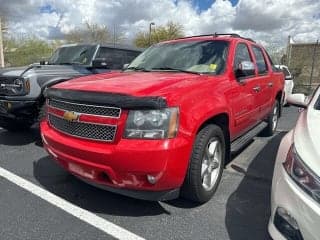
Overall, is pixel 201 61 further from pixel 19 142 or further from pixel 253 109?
pixel 19 142

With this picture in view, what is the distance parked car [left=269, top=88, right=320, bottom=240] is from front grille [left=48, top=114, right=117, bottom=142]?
142 centimetres

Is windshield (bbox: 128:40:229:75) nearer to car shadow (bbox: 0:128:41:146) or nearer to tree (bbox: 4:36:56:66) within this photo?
car shadow (bbox: 0:128:41:146)

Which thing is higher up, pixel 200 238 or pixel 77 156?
pixel 77 156

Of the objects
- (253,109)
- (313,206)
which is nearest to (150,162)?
(313,206)

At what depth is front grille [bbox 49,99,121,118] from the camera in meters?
3.01

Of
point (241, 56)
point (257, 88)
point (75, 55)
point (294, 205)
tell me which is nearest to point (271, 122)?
point (257, 88)

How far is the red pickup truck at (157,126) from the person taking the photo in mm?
2895

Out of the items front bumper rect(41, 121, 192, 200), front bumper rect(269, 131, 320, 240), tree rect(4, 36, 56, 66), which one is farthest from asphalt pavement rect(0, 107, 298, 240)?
tree rect(4, 36, 56, 66)

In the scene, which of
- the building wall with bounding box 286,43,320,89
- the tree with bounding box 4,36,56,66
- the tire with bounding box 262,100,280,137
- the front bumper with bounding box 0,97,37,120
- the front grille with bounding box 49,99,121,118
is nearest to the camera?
the front grille with bounding box 49,99,121,118

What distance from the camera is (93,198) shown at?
3717mm

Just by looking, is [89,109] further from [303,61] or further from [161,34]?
[161,34]

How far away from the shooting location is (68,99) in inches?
133

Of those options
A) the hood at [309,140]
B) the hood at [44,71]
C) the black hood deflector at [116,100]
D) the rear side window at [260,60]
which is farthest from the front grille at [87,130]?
the rear side window at [260,60]

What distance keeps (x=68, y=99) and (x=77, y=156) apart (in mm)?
588
